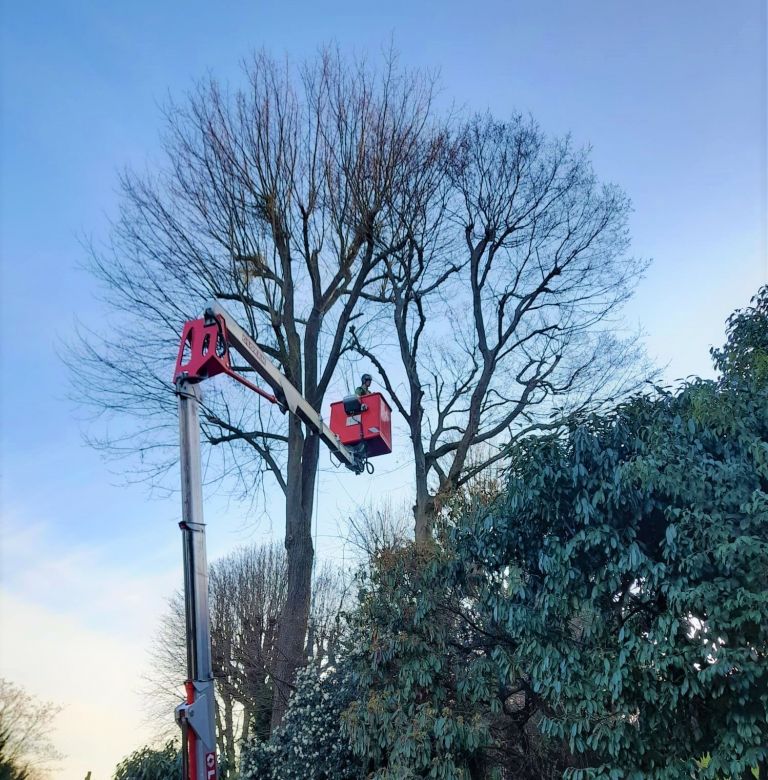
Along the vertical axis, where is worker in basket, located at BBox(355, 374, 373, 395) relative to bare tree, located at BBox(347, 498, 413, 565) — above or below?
below

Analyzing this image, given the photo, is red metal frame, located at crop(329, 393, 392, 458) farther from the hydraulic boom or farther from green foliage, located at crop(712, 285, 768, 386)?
green foliage, located at crop(712, 285, 768, 386)

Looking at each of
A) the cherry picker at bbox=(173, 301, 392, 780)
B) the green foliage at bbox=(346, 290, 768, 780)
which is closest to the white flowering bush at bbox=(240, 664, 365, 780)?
the green foliage at bbox=(346, 290, 768, 780)

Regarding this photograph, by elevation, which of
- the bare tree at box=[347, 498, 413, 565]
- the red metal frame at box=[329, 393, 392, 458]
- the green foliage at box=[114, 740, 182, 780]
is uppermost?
the bare tree at box=[347, 498, 413, 565]

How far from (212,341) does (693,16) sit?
6.47m

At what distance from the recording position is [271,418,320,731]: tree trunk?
950 cm

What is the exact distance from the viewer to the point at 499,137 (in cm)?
1143

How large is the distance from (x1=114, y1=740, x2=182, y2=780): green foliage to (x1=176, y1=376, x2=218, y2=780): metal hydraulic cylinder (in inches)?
271

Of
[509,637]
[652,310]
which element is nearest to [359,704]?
[509,637]

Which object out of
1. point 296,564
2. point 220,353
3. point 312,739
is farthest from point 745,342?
point 312,739

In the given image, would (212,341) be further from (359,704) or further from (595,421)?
(359,704)

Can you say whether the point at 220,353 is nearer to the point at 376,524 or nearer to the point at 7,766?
the point at 7,766

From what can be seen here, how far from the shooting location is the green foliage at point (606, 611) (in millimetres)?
5473

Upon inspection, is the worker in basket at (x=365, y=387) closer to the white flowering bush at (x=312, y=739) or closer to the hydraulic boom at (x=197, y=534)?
the hydraulic boom at (x=197, y=534)

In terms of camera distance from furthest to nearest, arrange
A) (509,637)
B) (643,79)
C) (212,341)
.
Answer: (643,79) < (509,637) < (212,341)
